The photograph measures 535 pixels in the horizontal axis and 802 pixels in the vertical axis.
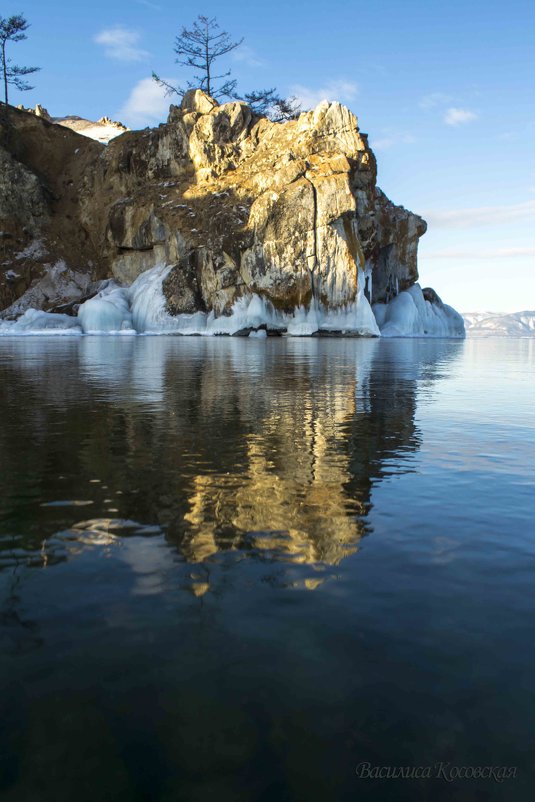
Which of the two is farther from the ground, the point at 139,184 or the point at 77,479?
the point at 139,184

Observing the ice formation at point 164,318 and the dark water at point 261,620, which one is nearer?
the dark water at point 261,620

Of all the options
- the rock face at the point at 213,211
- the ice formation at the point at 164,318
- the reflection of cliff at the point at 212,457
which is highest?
the rock face at the point at 213,211

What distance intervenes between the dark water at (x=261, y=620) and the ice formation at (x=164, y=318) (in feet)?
178

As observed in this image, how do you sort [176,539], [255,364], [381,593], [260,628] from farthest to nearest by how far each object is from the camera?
[255,364] < [176,539] < [381,593] < [260,628]

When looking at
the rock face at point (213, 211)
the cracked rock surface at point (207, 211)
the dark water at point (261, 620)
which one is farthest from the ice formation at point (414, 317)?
the dark water at point (261, 620)

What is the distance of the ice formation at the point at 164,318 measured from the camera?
206 ft

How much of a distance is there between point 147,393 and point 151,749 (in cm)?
1294

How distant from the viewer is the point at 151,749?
9.04 feet

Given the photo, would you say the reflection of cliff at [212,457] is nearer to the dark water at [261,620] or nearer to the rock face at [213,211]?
the dark water at [261,620]

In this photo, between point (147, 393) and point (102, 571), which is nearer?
point (102, 571)

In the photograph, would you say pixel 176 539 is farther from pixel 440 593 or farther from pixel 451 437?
pixel 451 437

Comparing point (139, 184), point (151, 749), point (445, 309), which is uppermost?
point (139, 184)

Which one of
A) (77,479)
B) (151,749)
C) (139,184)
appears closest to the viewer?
(151,749)

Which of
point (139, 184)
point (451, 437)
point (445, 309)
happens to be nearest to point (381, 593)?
point (451, 437)
